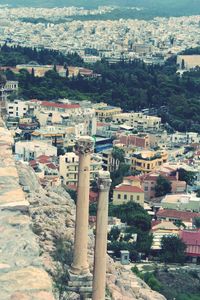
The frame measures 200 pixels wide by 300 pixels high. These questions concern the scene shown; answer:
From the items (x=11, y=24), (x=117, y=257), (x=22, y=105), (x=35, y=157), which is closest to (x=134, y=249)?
(x=117, y=257)

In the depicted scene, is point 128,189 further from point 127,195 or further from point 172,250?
point 172,250

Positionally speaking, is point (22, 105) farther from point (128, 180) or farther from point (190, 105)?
point (128, 180)

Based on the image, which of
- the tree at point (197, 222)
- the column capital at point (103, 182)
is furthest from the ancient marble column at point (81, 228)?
the tree at point (197, 222)

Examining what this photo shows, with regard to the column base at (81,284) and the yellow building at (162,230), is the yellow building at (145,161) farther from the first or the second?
the column base at (81,284)

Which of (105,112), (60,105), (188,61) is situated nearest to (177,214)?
(60,105)

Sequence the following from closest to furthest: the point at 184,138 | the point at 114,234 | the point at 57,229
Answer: the point at 57,229 < the point at 114,234 < the point at 184,138

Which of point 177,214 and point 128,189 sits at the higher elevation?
point 128,189
